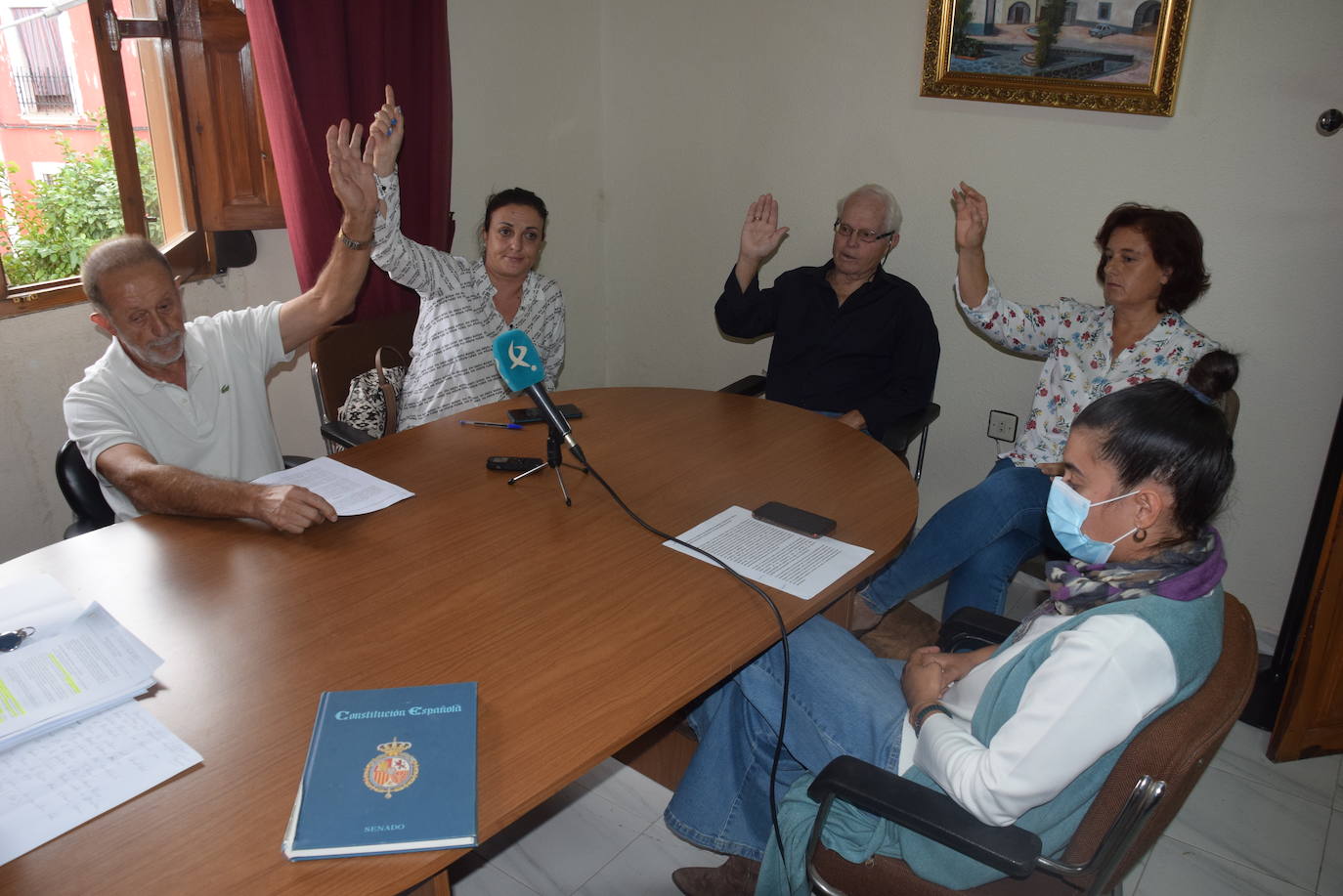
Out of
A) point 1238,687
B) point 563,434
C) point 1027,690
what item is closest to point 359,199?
point 563,434

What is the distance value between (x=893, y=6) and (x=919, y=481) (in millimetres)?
1656

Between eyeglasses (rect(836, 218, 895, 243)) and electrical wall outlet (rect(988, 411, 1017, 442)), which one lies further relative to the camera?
electrical wall outlet (rect(988, 411, 1017, 442))

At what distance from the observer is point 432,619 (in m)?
1.52

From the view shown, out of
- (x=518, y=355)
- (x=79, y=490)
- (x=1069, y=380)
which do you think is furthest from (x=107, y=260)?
(x=1069, y=380)

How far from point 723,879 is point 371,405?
1.55m

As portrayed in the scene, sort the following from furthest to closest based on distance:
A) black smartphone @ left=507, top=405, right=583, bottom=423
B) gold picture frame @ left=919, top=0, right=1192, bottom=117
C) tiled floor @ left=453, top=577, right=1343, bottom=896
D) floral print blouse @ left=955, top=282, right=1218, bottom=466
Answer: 1. gold picture frame @ left=919, top=0, right=1192, bottom=117
2. floral print blouse @ left=955, top=282, right=1218, bottom=466
3. black smartphone @ left=507, top=405, right=583, bottom=423
4. tiled floor @ left=453, top=577, right=1343, bottom=896

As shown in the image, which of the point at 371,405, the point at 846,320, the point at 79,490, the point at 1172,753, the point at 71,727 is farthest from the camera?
the point at 846,320

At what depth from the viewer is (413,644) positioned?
4.75 ft

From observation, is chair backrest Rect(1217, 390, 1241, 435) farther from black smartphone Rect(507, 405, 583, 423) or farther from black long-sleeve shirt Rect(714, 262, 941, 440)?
black smartphone Rect(507, 405, 583, 423)

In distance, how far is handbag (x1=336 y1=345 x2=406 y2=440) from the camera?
2.62 meters

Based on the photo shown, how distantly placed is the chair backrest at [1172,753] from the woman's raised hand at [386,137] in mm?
2131

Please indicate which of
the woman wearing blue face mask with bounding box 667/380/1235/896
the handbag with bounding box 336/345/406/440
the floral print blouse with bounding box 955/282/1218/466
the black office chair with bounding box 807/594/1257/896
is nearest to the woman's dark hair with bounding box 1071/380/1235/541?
the woman wearing blue face mask with bounding box 667/380/1235/896

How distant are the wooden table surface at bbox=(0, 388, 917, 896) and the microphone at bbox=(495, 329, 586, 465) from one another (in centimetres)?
21

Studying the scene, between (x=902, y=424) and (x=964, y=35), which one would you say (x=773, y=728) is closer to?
(x=902, y=424)
